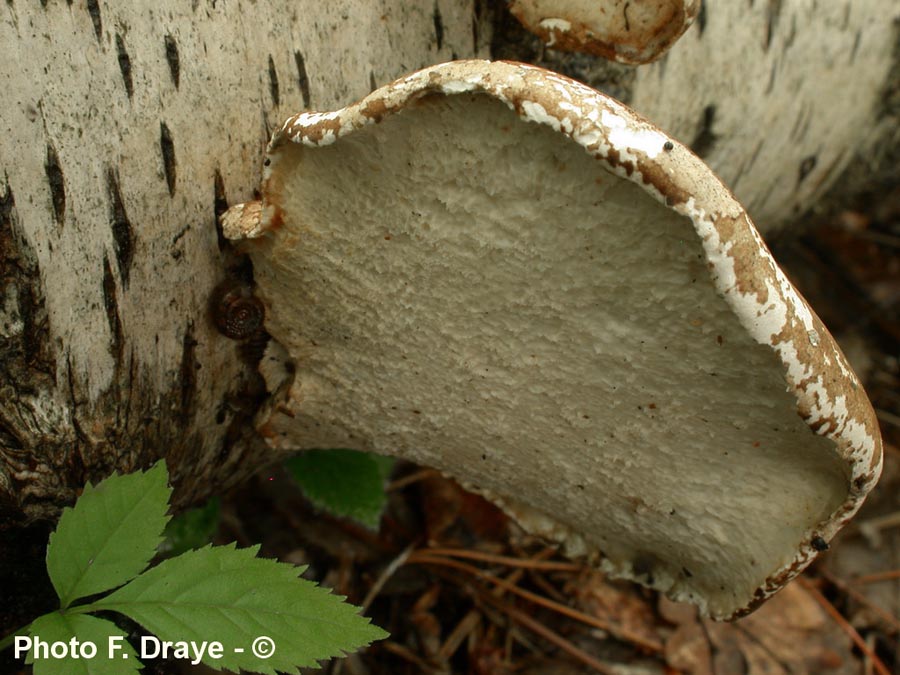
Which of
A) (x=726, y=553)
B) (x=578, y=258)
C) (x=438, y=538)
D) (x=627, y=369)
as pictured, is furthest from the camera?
(x=438, y=538)

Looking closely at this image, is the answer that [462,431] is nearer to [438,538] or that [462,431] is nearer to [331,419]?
[331,419]

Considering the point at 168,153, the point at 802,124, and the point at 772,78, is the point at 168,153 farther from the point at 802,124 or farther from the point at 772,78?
the point at 802,124

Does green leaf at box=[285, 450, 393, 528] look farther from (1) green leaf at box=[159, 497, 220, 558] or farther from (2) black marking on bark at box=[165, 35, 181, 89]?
(2) black marking on bark at box=[165, 35, 181, 89]

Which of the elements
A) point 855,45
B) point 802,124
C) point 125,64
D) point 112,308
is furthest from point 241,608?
point 855,45

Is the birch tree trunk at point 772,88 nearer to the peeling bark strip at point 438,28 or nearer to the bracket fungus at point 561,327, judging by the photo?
the peeling bark strip at point 438,28

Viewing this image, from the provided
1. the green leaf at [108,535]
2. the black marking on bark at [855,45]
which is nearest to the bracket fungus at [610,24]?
the green leaf at [108,535]

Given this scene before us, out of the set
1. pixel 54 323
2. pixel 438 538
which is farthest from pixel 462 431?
pixel 438 538
